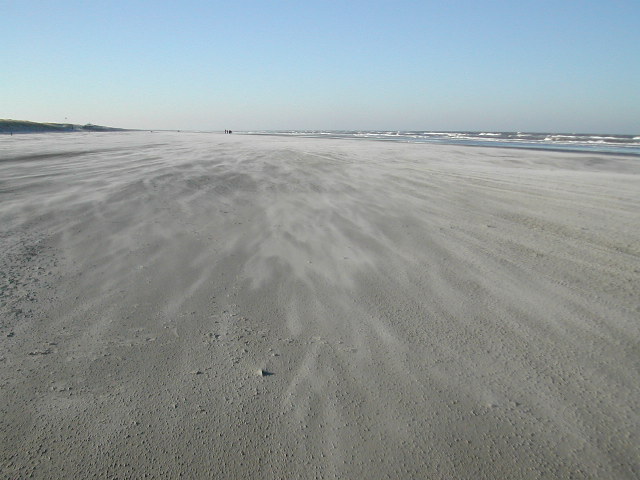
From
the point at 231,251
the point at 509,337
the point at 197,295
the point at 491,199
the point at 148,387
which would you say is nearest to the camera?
the point at 148,387

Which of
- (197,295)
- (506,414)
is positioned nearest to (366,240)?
(197,295)

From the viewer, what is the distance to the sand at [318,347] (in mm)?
1936

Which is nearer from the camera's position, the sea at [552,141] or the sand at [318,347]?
the sand at [318,347]

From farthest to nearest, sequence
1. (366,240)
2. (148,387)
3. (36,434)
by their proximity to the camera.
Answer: (366,240)
(148,387)
(36,434)

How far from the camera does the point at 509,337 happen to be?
2928 millimetres

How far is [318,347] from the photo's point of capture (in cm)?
280

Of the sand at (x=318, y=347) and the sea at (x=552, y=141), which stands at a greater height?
the sand at (x=318, y=347)

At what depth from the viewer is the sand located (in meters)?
1.94

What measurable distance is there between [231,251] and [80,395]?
2.54 m

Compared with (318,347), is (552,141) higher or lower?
lower

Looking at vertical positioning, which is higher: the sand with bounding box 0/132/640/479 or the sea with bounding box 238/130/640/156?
the sand with bounding box 0/132/640/479

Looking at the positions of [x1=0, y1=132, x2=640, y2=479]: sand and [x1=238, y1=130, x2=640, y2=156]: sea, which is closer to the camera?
[x1=0, y1=132, x2=640, y2=479]: sand

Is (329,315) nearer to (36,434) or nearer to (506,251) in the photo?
(36,434)

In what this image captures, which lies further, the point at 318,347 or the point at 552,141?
the point at 552,141
